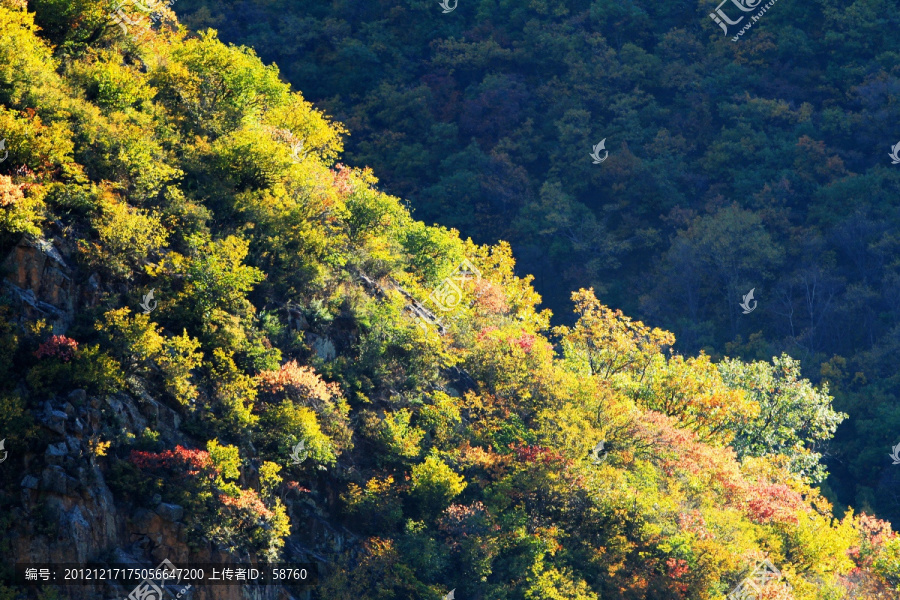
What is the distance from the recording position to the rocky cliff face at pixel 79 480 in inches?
819

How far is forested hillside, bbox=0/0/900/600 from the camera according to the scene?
73.9 ft

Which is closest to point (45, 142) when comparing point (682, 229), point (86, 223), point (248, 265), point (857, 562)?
point (86, 223)

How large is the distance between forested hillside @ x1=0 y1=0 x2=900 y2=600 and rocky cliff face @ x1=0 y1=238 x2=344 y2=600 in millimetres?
50

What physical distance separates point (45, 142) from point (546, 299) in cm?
4192

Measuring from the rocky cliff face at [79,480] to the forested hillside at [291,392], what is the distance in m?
0.05

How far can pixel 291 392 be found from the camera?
2675 centimetres

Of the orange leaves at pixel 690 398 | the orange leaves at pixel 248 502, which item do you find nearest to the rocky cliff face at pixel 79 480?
the orange leaves at pixel 248 502

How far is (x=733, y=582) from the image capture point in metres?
28.2

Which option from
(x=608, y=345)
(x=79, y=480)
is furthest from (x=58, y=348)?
(x=608, y=345)

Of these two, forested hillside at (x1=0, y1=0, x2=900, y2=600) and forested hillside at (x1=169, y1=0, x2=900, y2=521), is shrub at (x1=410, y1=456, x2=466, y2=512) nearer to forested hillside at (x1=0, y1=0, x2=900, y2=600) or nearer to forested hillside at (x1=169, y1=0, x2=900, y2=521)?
forested hillside at (x1=0, y1=0, x2=900, y2=600)

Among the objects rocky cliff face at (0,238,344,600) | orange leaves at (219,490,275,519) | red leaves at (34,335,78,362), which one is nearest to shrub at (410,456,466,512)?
rocky cliff face at (0,238,344,600)

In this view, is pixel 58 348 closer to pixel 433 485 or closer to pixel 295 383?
pixel 295 383

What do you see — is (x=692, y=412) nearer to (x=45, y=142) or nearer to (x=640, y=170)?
(x=45, y=142)

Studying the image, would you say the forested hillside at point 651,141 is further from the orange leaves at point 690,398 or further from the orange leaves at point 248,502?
the orange leaves at point 248,502
